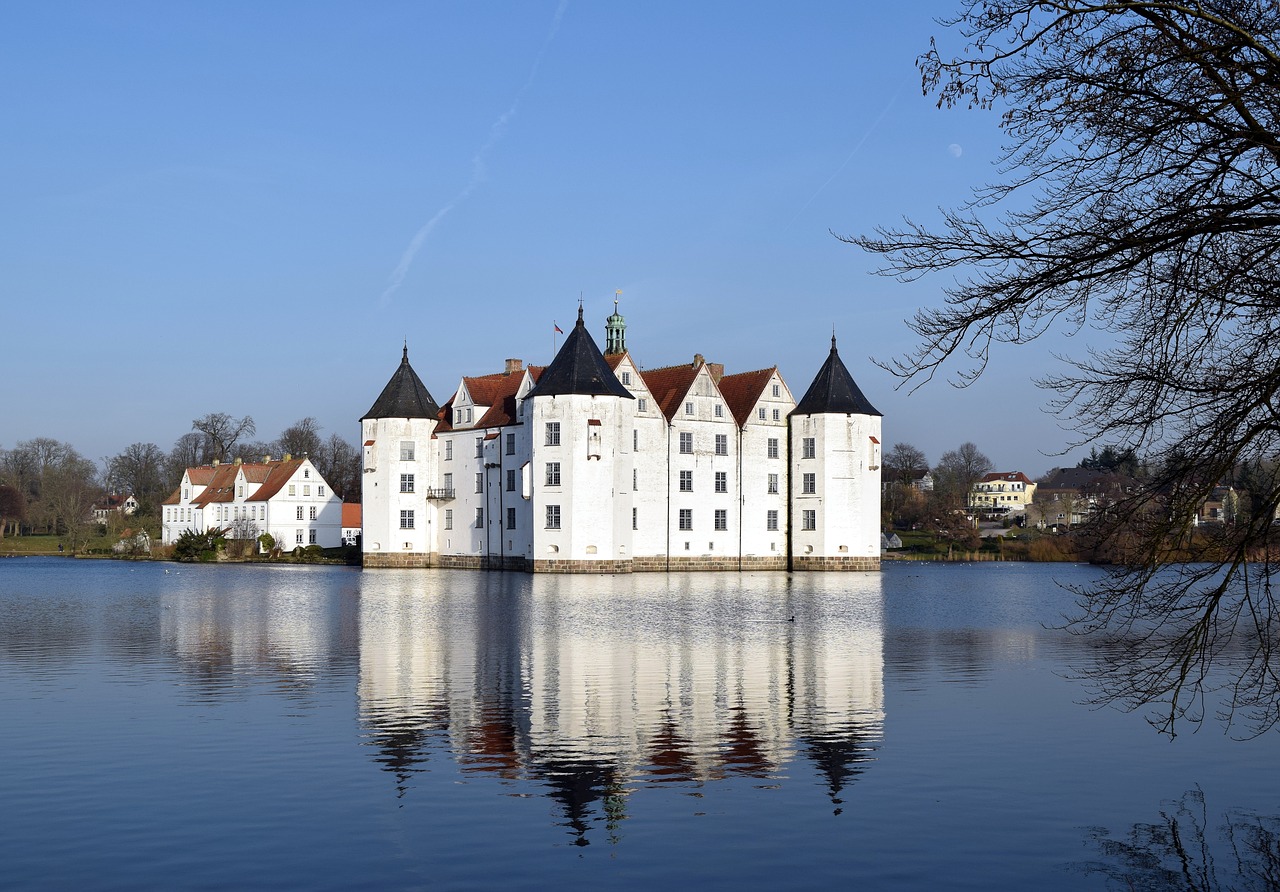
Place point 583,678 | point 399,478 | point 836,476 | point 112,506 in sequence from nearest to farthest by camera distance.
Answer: point 583,678 < point 836,476 < point 399,478 < point 112,506

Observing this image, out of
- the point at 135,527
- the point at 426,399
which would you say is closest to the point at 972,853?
the point at 426,399

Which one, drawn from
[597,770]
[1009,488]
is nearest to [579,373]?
[597,770]

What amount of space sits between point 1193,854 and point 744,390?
187ft

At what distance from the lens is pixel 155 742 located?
13.3 m

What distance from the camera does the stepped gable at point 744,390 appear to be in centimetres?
6456

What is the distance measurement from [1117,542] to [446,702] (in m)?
9.68

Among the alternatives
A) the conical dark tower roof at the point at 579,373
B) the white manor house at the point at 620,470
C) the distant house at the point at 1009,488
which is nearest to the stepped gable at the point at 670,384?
the white manor house at the point at 620,470

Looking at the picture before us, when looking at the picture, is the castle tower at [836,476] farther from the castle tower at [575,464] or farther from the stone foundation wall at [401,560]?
the stone foundation wall at [401,560]

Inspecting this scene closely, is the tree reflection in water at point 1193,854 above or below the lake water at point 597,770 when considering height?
below

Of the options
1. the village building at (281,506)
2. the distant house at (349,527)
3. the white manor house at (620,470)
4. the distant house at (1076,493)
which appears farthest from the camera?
the distant house at (349,527)

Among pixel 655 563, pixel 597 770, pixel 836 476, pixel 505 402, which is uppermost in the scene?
pixel 505 402

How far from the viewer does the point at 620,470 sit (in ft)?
191

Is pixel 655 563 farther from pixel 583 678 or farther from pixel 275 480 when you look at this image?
pixel 583 678

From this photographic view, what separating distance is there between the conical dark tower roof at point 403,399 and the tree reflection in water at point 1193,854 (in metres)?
58.2
